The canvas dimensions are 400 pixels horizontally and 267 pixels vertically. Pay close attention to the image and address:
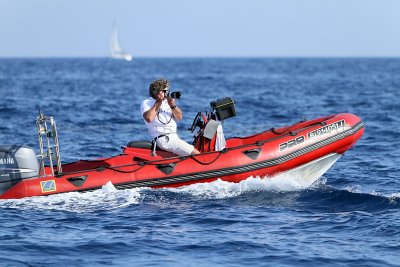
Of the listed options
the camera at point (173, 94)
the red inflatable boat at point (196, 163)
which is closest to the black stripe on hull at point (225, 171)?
the red inflatable boat at point (196, 163)

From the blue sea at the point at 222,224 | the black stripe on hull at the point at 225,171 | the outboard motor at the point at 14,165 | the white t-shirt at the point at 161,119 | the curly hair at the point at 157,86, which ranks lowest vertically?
the blue sea at the point at 222,224

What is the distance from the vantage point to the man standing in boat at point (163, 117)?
34.7 feet

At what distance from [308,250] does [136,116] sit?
15688 millimetres

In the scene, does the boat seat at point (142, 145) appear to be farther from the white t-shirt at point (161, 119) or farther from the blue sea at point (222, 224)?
the blue sea at point (222, 224)

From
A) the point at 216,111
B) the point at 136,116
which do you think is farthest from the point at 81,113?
the point at 216,111

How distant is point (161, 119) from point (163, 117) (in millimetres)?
39

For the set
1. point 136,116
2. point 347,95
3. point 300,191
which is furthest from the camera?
point 347,95

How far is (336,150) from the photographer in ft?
38.9

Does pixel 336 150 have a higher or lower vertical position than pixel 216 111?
lower

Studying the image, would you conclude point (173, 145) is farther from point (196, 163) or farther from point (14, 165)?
point (14, 165)

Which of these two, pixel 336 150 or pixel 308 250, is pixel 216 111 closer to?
pixel 336 150

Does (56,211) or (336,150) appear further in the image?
(336,150)

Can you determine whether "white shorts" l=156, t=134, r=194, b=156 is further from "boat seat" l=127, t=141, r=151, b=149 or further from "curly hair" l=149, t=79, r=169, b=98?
"curly hair" l=149, t=79, r=169, b=98

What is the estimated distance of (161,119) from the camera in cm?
1084
